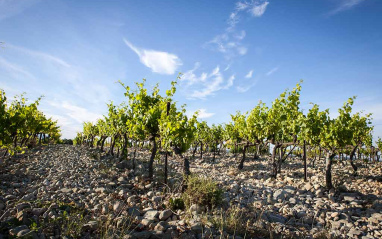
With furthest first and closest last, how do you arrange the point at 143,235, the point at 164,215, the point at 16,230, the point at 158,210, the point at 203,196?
the point at 203,196, the point at 158,210, the point at 164,215, the point at 143,235, the point at 16,230

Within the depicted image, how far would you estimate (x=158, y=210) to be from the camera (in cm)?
657

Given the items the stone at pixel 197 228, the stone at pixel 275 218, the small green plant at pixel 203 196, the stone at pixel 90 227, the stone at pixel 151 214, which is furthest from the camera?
the small green plant at pixel 203 196

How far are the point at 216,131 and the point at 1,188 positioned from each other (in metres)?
21.1

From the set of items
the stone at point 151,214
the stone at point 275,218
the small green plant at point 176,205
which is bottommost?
the stone at point 275,218

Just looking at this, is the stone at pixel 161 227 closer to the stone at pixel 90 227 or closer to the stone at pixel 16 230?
the stone at pixel 90 227

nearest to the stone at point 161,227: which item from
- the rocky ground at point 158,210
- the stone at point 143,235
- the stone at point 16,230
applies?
the rocky ground at point 158,210

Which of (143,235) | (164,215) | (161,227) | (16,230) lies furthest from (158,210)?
(16,230)

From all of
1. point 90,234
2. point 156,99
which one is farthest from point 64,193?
point 156,99

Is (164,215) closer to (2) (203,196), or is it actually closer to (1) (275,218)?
(2) (203,196)

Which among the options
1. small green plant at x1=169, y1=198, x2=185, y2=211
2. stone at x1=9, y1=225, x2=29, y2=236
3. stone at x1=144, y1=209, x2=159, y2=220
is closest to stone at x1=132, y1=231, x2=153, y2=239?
stone at x1=144, y1=209, x2=159, y2=220

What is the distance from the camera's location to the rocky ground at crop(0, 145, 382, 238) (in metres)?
4.85

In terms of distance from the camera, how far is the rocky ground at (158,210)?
15.9ft

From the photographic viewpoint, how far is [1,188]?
7.48 metres

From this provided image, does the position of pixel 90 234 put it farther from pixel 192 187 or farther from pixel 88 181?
pixel 88 181
